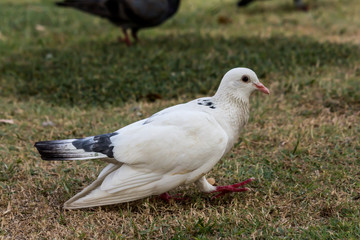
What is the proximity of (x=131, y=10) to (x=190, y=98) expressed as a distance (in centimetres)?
185

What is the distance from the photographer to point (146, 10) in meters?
5.77

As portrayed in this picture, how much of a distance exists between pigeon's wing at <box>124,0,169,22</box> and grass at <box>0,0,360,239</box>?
305 millimetres

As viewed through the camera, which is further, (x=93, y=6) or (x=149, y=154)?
Answer: (x=93, y=6)

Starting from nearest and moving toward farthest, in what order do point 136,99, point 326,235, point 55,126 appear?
point 326,235 < point 55,126 < point 136,99

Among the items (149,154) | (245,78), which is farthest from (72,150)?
(245,78)

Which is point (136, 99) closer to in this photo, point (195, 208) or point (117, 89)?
point (117, 89)

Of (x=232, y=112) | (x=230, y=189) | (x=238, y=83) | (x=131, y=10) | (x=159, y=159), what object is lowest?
(x=230, y=189)

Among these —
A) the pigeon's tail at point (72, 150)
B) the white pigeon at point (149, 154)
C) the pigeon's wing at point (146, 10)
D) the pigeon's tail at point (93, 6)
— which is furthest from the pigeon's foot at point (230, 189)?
the pigeon's tail at point (93, 6)

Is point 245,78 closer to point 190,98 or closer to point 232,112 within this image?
point 232,112

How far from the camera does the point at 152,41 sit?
611 centimetres

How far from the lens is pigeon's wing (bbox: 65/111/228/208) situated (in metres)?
2.46

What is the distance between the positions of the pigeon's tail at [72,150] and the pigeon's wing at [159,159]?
0.20ft

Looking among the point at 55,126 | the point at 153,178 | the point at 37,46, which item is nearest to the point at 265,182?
the point at 153,178

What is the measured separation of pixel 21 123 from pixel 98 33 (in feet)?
9.78
